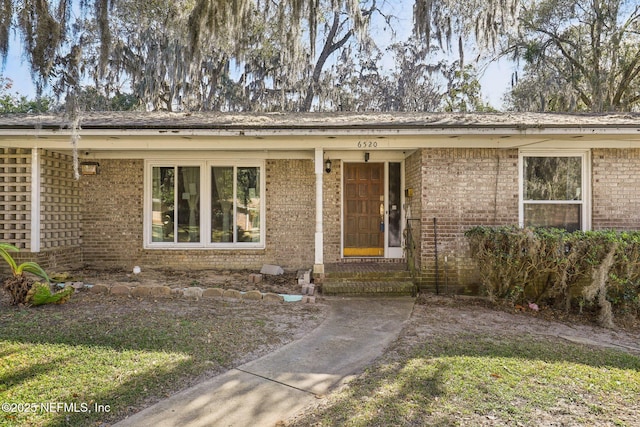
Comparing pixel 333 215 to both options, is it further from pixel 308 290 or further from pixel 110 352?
pixel 110 352

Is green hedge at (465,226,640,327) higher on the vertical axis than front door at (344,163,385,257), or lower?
lower

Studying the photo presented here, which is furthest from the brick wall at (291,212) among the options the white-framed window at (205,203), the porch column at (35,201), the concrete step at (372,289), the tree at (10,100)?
the tree at (10,100)

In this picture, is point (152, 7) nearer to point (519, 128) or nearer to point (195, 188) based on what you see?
point (195, 188)

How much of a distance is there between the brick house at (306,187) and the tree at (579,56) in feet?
29.3

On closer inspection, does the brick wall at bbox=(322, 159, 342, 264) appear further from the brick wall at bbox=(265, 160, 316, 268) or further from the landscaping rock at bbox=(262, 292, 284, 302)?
the landscaping rock at bbox=(262, 292, 284, 302)

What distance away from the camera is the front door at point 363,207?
9.29 metres

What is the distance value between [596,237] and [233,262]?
22.4ft

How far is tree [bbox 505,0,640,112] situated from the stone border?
1447 centimetres

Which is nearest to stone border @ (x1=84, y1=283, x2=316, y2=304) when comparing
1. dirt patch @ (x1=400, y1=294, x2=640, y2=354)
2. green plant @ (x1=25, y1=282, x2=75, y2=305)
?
green plant @ (x1=25, y1=282, x2=75, y2=305)

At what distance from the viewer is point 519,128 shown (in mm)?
6902

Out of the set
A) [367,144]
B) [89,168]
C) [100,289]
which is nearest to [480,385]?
[367,144]

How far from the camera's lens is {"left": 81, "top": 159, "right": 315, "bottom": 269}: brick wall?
363 inches

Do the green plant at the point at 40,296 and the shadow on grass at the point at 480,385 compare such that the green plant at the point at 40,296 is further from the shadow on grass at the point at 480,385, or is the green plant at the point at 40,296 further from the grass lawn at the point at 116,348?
the shadow on grass at the point at 480,385

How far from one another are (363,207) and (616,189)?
15.9ft
